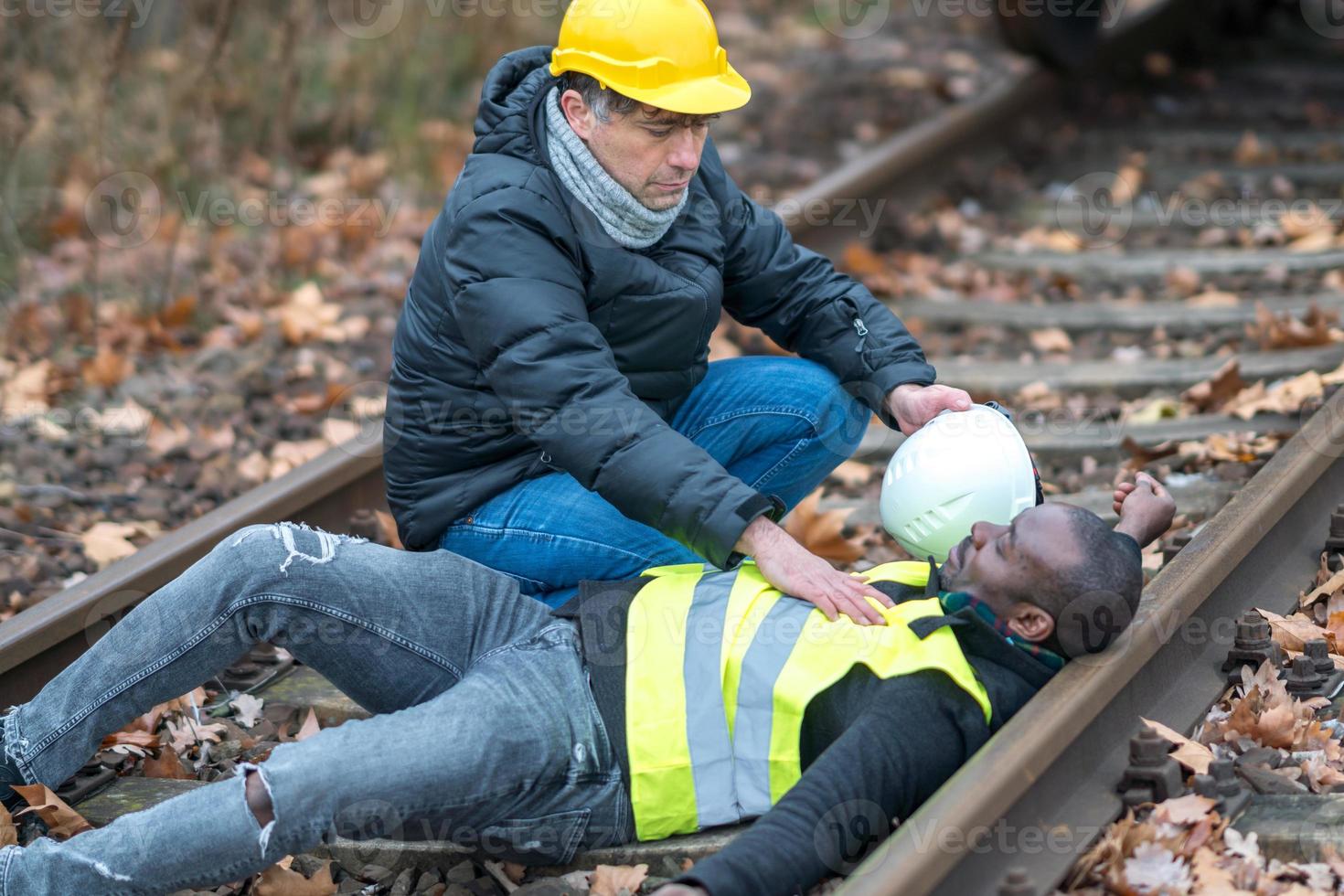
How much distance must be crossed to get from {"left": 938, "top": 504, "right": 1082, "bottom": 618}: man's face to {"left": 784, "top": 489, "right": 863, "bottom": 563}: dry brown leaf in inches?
57.3

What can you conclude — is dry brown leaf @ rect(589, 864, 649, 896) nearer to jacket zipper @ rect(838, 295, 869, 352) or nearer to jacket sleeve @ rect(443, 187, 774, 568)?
jacket sleeve @ rect(443, 187, 774, 568)

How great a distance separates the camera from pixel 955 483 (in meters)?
3.55

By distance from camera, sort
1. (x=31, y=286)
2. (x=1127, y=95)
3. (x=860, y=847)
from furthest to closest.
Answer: (x=1127, y=95), (x=31, y=286), (x=860, y=847)

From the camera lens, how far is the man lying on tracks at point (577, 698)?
298 centimetres

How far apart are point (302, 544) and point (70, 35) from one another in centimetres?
542

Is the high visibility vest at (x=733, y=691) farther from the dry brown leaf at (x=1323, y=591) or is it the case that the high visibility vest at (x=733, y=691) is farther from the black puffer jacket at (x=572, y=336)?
the dry brown leaf at (x=1323, y=591)

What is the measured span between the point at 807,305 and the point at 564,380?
3.59 feet

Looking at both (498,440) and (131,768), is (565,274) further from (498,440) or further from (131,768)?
(131,768)

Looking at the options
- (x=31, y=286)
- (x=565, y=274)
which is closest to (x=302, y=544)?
(x=565, y=274)

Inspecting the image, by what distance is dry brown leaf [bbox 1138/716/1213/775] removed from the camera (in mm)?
3184

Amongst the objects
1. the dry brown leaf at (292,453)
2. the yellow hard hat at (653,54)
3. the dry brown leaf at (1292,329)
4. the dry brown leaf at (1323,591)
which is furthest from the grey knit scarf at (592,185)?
the dry brown leaf at (1292,329)

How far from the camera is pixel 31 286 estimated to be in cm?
736

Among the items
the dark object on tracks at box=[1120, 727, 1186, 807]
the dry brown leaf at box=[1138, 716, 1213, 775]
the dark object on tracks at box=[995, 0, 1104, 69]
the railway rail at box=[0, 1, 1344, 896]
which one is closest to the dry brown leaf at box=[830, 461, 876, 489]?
the railway rail at box=[0, 1, 1344, 896]

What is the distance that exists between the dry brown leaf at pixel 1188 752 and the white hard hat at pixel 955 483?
571 mm
